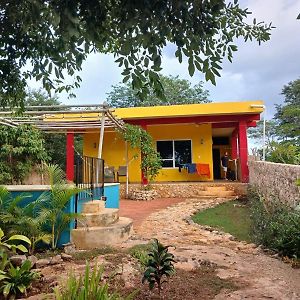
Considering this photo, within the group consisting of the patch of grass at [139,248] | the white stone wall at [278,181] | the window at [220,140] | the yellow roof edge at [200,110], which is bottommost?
the patch of grass at [139,248]

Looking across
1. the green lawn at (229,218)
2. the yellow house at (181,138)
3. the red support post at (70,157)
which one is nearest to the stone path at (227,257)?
the green lawn at (229,218)

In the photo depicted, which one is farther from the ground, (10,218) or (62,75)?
(62,75)

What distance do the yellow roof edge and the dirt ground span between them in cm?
841

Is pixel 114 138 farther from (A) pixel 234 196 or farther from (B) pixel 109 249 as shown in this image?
(B) pixel 109 249

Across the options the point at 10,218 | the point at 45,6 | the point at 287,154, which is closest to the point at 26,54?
the point at 45,6

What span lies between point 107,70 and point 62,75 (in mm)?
500

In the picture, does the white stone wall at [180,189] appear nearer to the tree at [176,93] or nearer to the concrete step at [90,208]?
the concrete step at [90,208]

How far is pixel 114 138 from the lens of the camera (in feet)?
59.9

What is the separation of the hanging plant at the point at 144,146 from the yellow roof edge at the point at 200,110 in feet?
4.48

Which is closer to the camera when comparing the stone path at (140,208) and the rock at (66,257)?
the rock at (66,257)

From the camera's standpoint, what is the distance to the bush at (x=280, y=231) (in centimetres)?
585

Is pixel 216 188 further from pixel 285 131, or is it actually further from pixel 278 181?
pixel 278 181

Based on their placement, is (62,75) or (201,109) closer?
(62,75)

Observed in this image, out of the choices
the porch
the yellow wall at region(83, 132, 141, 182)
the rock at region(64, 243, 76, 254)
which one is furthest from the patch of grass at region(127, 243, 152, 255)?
the yellow wall at region(83, 132, 141, 182)
